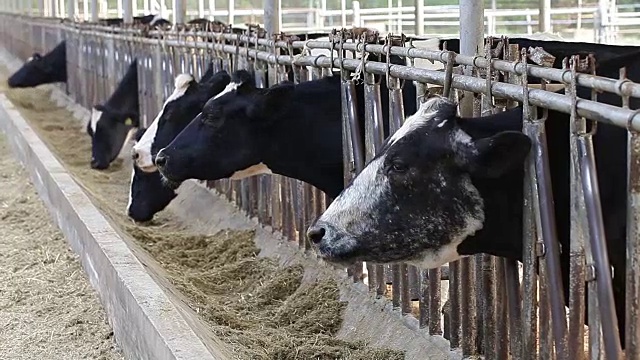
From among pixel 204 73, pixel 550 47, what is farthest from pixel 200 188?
pixel 550 47

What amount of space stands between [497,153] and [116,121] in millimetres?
9743

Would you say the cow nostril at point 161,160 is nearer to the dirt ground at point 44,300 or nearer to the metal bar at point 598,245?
the dirt ground at point 44,300

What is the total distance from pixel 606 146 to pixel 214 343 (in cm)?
204

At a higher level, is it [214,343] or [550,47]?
[550,47]

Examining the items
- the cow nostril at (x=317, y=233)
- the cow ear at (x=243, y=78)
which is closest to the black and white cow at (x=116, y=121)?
the cow ear at (x=243, y=78)

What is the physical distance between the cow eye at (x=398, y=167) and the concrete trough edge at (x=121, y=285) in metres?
1.01

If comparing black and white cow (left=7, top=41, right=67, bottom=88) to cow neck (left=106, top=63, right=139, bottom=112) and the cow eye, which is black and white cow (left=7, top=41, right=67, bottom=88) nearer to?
cow neck (left=106, top=63, right=139, bottom=112)

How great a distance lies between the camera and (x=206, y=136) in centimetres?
644

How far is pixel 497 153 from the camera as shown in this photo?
380 cm

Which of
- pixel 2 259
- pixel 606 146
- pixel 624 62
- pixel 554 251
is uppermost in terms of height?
pixel 624 62

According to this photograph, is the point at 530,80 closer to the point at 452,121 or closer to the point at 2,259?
the point at 452,121

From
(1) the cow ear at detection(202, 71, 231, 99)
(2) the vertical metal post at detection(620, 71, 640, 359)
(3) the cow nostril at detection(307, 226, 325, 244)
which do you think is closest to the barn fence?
(2) the vertical metal post at detection(620, 71, 640, 359)

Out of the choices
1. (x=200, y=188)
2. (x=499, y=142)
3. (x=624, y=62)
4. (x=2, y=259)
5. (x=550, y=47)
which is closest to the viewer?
(x=499, y=142)

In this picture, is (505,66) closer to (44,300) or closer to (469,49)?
(469,49)
